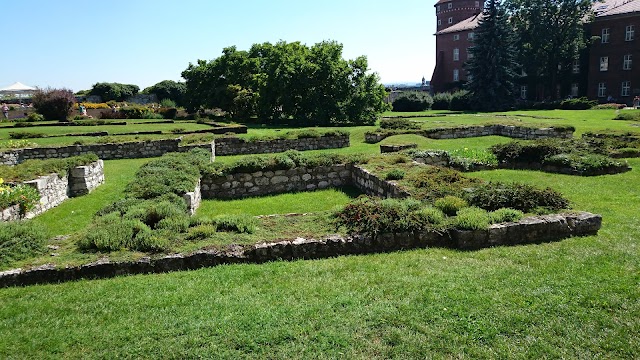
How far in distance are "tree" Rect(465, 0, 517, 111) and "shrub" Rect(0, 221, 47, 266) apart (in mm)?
43707

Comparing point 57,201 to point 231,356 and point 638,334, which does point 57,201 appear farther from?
point 638,334

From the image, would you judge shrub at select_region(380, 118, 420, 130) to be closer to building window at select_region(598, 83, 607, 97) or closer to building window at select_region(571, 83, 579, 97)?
building window at select_region(598, 83, 607, 97)

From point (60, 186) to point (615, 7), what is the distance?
5392cm

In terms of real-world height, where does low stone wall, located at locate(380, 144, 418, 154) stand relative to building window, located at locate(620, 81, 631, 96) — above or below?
below

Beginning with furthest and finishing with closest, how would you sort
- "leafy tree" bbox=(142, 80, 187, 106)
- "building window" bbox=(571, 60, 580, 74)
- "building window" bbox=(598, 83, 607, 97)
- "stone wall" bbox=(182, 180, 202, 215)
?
"leafy tree" bbox=(142, 80, 187, 106) < "building window" bbox=(571, 60, 580, 74) < "building window" bbox=(598, 83, 607, 97) < "stone wall" bbox=(182, 180, 202, 215)

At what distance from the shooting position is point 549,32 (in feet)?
151

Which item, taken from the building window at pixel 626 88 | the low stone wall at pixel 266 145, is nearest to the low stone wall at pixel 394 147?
the low stone wall at pixel 266 145

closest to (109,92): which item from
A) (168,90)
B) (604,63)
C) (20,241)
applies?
(168,90)

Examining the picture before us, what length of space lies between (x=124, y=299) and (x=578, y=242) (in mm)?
6212

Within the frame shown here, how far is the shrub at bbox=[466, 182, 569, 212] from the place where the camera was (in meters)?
7.44

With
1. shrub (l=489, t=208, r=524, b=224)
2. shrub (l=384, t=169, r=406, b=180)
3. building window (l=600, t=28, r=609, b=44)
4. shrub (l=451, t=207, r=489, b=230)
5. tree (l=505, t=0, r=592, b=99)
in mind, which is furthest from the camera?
building window (l=600, t=28, r=609, b=44)

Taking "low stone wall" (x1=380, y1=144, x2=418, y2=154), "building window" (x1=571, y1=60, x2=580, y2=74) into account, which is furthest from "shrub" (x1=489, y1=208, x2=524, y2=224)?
"building window" (x1=571, y1=60, x2=580, y2=74)

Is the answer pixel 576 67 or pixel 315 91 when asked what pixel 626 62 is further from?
pixel 315 91

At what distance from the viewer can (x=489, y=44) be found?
44.4m
